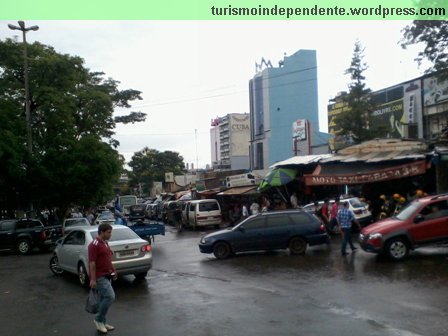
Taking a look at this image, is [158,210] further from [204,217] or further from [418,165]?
[418,165]

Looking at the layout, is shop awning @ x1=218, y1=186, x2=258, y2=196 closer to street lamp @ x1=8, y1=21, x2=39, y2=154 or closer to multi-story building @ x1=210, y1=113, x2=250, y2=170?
A: street lamp @ x1=8, y1=21, x2=39, y2=154

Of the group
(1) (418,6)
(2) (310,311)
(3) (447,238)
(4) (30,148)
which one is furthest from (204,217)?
(2) (310,311)

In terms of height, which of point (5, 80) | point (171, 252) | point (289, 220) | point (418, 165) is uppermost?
point (5, 80)

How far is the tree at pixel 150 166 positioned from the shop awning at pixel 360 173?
81.3 m

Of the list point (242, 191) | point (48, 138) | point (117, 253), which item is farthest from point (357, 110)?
point (117, 253)

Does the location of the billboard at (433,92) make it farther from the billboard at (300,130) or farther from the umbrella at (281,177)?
the billboard at (300,130)

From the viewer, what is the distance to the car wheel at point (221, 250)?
16712 mm

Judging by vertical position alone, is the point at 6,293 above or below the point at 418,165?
below

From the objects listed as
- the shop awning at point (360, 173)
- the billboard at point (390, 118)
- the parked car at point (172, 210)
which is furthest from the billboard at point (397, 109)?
the parked car at point (172, 210)

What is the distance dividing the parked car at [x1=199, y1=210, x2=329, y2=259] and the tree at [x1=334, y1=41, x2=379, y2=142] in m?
27.9

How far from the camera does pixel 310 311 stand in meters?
8.78

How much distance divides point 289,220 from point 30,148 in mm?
17844

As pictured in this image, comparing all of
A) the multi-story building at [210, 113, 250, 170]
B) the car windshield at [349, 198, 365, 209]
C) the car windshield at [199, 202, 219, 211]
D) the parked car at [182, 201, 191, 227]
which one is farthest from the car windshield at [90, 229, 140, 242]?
the multi-story building at [210, 113, 250, 170]

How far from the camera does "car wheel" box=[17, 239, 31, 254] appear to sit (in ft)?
75.6
